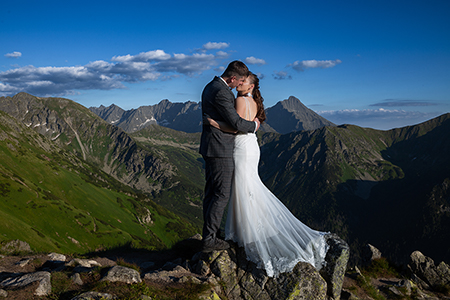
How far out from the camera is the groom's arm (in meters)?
7.61

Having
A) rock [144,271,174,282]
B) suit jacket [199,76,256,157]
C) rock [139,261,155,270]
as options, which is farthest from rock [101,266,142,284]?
suit jacket [199,76,256,157]

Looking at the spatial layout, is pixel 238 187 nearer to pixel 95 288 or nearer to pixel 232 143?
pixel 232 143

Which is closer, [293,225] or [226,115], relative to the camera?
[226,115]

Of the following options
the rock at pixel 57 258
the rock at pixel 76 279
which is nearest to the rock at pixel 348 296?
the rock at pixel 76 279

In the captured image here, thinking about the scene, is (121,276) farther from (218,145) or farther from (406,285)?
(406,285)

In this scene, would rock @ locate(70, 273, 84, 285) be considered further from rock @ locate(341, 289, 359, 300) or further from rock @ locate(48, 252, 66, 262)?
rock @ locate(341, 289, 359, 300)

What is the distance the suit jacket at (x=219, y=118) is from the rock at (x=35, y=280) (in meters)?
5.03

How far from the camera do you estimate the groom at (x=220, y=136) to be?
768 cm

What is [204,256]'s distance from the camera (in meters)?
9.27

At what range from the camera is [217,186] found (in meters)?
8.46

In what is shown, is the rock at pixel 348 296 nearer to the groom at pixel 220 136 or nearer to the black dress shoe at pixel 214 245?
the black dress shoe at pixel 214 245

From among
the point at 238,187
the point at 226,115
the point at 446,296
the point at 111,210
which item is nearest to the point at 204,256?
the point at 238,187

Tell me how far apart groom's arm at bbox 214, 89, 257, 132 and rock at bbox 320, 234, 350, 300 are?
5191mm

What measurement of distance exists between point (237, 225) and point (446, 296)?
41.3 feet
